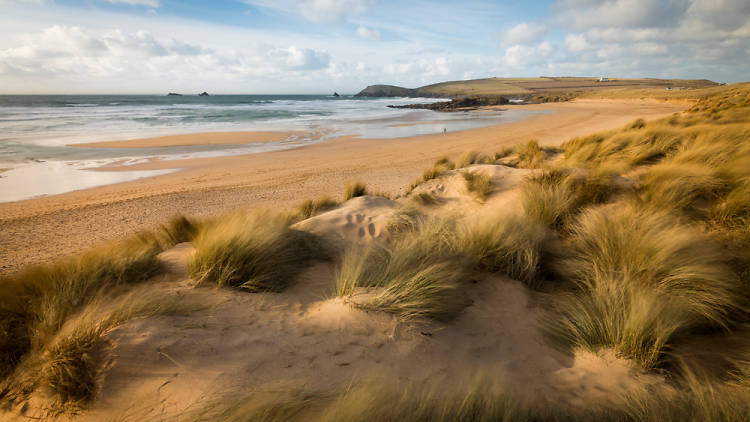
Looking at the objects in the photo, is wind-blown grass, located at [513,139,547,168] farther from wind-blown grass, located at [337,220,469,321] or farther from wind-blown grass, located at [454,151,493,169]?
wind-blown grass, located at [337,220,469,321]

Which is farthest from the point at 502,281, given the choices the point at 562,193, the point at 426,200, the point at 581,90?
the point at 581,90

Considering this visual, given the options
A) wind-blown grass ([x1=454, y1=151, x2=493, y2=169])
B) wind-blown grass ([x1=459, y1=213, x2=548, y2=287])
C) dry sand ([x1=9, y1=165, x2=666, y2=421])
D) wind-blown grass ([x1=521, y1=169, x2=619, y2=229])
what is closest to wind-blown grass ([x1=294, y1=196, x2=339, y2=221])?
dry sand ([x1=9, y1=165, x2=666, y2=421])

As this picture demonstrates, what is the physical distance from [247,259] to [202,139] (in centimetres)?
1824

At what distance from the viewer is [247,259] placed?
10.8 ft

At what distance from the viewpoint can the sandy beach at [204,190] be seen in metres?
5.74

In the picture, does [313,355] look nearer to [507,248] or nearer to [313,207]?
[507,248]

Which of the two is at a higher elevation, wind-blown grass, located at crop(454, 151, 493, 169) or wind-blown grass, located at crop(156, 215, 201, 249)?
wind-blown grass, located at crop(454, 151, 493, 169)

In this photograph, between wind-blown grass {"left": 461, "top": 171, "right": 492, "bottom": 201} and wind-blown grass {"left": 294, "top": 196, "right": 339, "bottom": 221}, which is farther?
wind-blown grass {"left": 461, "top": 171, "right": 492, "bottom": 201}

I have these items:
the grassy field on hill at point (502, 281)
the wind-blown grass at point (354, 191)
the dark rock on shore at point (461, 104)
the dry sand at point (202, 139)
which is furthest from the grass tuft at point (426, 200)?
the dark rock on shore at point (461, 104)

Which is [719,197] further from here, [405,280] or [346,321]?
[346,321]

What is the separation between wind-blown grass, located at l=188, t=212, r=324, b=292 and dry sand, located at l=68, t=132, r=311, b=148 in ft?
51.5

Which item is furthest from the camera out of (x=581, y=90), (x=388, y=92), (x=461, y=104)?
(x=388, y=92)

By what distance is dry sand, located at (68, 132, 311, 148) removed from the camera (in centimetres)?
1633

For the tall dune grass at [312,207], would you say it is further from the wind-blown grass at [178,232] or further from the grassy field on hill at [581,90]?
the grassy field on hill at [581,90]
